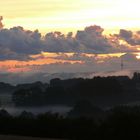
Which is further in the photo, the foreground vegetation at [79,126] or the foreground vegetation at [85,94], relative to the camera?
the foreground vegetation at [85,94]

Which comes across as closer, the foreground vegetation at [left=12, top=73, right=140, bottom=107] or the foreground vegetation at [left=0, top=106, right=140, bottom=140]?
the foreground vegetation at [left=0, top=106, right=140, bottom=140]

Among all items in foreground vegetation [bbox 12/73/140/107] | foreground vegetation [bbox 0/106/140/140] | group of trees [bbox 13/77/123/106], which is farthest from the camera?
group of trees [bbox 13/77/123/106]

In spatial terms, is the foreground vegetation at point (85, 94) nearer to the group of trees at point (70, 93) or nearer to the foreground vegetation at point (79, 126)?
the group of trees at point (70, 93)

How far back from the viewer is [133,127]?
129ft

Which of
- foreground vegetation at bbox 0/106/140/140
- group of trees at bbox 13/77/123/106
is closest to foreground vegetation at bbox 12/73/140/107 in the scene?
group of trees at bbox 13/77/123/106

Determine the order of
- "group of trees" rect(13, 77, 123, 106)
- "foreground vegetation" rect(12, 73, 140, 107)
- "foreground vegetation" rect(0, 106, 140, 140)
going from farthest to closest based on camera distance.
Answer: "group of trees" rect(13, 77, 123, 106)
"foreground vegetation" rect(12, 73, 140, 107)
"foreground vegetation" rect(0, 106, 140, 140)

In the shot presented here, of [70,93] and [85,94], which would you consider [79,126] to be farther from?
[70,93]

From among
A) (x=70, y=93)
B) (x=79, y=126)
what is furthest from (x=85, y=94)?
(x=79, y=126)

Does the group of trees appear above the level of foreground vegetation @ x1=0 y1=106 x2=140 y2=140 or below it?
below

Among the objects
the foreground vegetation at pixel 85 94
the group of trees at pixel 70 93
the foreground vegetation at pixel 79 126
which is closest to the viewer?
the foreground vegetation at pixel 79 126

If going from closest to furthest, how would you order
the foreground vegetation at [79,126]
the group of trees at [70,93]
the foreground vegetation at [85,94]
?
the foreground vegetation at [79,126] → the foreground vegetation at [85,94] → the group of trees at [70,93]

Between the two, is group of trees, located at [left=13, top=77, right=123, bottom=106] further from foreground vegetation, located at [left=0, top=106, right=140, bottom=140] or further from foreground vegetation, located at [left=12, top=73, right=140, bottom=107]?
foreground vegetation, located at [left=0, top=106, right=140, bottom=140]

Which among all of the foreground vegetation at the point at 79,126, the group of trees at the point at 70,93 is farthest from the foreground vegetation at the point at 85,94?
the foreground vegetation at the point at 79,126

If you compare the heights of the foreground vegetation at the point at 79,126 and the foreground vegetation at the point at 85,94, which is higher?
the foreground vegetation at the point at 79,126
